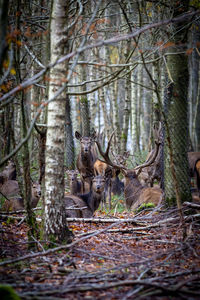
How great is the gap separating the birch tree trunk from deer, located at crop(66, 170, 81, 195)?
19.2 feet

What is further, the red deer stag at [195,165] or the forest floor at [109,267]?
the red deer stag at [195,165]

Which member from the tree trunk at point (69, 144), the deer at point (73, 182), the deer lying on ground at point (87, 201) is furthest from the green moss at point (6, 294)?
the tree trunk at point (69, 144)

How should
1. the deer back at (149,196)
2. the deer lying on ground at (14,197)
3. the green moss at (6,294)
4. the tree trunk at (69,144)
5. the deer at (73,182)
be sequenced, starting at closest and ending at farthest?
the green moss at (6,294) → the deer lying on ground at (14,197) → the deer back at (149,196) → the deer at (73,182) → the tree trunk at (69,144)

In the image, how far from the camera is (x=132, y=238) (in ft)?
19.1

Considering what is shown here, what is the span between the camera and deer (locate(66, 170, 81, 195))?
35.3 feet

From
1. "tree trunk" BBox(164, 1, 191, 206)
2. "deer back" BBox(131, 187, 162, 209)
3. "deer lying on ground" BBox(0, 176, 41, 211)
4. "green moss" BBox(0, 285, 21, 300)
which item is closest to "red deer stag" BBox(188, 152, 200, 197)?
"deer back" BBox(131, 187, 162, 209)

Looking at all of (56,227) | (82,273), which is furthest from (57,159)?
(82,273)

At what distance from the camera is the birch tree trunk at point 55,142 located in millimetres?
4812

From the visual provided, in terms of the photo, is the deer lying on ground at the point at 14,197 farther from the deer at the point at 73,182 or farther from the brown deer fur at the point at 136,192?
the brown deer fur at the point at 136,192

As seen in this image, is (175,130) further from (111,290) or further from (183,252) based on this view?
(111,290)

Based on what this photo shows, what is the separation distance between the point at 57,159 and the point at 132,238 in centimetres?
208

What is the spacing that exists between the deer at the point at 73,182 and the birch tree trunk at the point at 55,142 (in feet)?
19.2

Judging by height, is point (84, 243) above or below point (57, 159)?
below

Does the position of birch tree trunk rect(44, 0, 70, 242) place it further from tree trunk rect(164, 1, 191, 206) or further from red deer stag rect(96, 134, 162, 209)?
red deer stag rect(96, 134, 162, 209)
